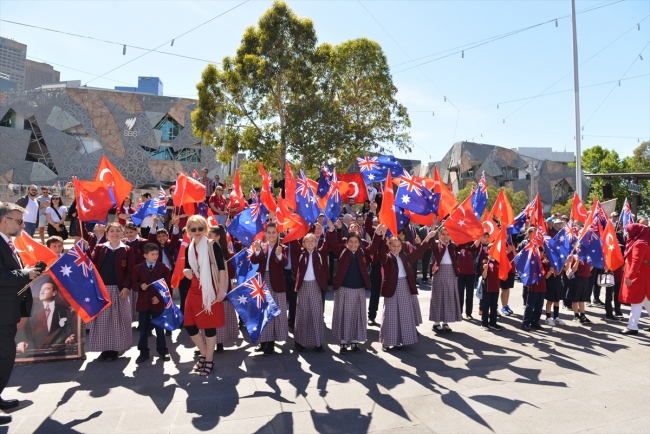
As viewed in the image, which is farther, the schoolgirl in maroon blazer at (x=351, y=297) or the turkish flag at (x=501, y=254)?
the turkish flag at (x=501, y=254)

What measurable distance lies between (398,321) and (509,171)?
62.4 meters

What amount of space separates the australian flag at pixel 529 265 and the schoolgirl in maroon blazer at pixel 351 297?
3371 mm

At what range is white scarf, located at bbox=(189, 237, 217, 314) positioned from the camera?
576cm

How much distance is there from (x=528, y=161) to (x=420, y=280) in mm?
56746

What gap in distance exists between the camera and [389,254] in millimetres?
7410

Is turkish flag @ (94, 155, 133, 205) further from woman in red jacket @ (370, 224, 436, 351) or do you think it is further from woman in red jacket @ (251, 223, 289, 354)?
woman in red jacket @ (370, 224, 436, 351)

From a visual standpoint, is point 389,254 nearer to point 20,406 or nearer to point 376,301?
point 376,301

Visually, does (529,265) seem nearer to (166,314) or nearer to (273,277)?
(273,277)

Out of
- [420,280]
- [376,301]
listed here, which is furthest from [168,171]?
[376,301]

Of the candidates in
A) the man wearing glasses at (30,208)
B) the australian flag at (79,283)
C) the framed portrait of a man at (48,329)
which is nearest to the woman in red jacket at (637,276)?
the australian flag at (79,283)

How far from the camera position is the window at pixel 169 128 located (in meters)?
46.4

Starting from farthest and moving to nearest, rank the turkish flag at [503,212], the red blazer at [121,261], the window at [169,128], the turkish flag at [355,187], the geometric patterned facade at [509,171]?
1. the geometric patterned facade at [509,171]
2. the window at [169,128]
3. the turkish flag at [355,187]
4. the turkish flag at [503,212]
5. the red blazer at [121,261]

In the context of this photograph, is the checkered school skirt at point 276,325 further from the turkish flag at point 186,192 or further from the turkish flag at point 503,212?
the turkish flag at point 503,212

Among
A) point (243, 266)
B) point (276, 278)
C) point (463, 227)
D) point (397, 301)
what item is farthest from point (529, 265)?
point (243, 266)
